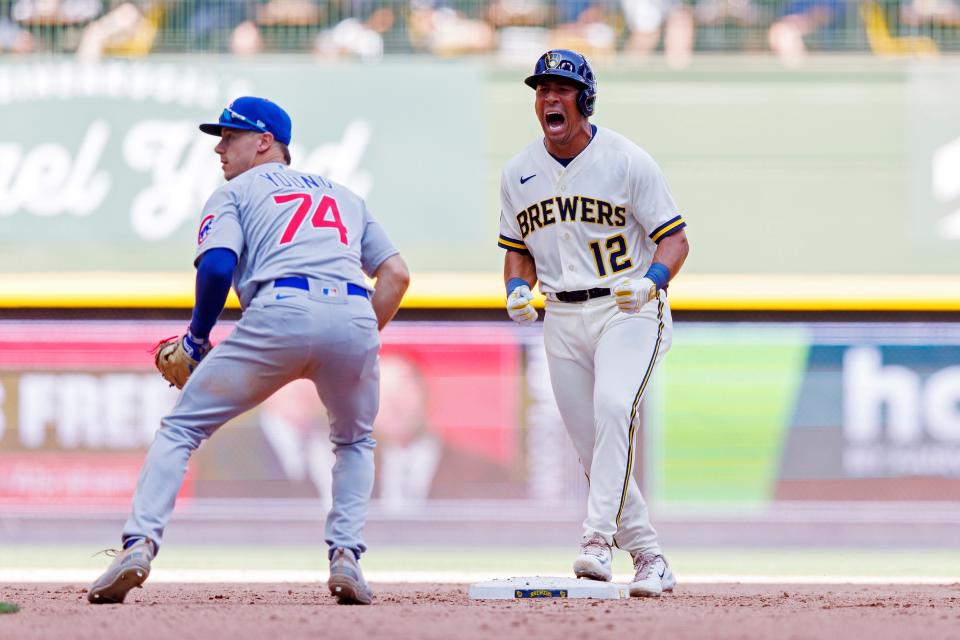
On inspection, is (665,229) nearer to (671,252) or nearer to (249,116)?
(671,252)

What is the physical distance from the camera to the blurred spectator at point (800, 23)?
12805mm

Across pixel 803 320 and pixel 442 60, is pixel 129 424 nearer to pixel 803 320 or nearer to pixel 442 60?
pixel 442 60

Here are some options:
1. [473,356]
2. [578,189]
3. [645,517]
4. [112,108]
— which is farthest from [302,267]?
[112,108]

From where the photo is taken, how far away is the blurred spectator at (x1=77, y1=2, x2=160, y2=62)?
12609 millimetres

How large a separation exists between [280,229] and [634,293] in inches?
53.2

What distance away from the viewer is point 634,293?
548 cm

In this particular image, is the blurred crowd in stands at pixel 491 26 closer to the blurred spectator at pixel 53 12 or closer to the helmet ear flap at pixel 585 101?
the blurred spectator at pixel 53 12

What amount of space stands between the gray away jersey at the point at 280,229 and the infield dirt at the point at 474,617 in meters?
1.21

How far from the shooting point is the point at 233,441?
12102mm

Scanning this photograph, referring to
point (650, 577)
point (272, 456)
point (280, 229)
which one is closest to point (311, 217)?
point (280, 229)

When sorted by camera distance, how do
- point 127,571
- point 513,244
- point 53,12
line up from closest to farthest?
1. point 127,571
2. point 513,244
3. point 53,12

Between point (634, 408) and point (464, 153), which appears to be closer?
point (634, 408)

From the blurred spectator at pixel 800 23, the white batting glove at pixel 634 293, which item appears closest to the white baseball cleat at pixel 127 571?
the white batting glove at pixel 634 293

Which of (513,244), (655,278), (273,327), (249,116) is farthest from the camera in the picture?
(513,244)
